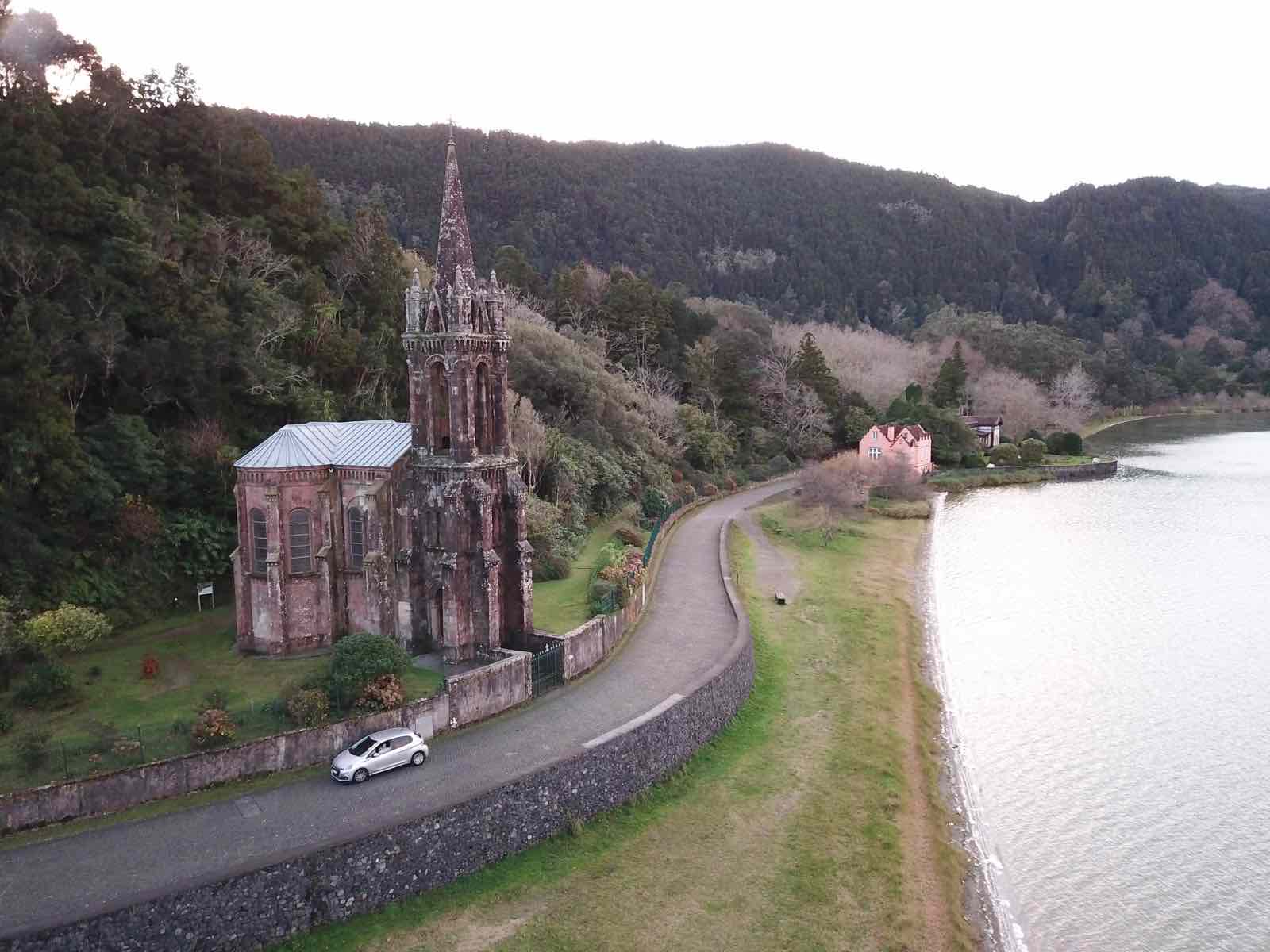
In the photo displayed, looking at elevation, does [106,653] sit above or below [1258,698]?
above

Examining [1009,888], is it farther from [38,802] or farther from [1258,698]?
[38,802]

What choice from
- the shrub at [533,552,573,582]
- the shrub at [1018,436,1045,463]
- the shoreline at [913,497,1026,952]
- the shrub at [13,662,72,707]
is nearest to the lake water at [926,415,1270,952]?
the shoreline at [913,497,1026,952]

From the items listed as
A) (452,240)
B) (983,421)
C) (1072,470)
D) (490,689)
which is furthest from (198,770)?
(983,421)

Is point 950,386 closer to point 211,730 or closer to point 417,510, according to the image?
point 417,510

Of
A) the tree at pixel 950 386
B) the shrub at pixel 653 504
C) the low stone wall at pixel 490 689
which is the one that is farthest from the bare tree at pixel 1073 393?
the low stone wall at pixel 490 689

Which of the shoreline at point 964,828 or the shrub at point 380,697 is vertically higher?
the shrub at point 380,697

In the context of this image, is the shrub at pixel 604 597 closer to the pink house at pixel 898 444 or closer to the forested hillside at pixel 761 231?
the pink house at pixel 898 444

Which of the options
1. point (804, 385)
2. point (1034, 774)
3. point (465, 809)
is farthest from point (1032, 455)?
point (465, 809)
